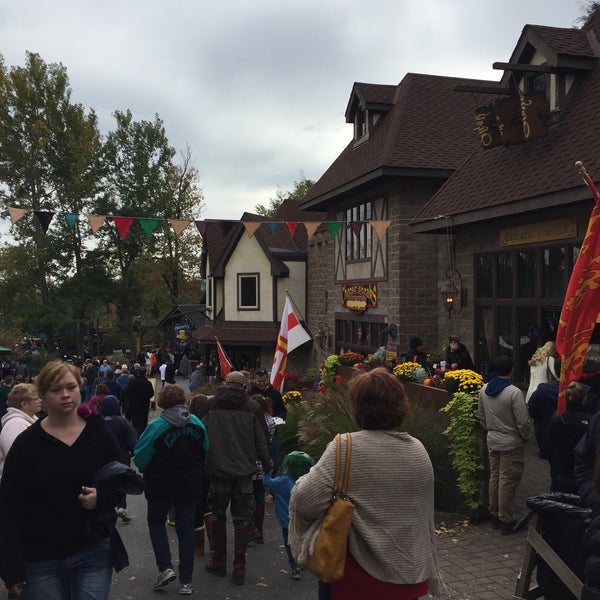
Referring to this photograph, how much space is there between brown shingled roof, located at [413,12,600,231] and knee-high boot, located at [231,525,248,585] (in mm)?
6611

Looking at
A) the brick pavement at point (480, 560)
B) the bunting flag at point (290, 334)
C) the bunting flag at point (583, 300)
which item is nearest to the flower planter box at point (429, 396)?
the brick pavement at point (480, 560)

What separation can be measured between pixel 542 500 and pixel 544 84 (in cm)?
1003

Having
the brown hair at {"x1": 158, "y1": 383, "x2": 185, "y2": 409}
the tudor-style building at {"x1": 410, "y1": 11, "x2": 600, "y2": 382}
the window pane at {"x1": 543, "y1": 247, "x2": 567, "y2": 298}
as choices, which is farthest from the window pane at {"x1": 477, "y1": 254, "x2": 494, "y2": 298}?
the brown hair at {"x1": 158, "y1": 383, "x2": 185, "y2": 409}

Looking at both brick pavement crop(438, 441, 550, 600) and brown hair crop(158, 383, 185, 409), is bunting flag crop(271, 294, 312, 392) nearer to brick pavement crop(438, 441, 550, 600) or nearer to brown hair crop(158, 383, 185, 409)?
brick pavement crop(438, 441, 550, 600)

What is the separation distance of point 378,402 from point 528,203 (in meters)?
8.37

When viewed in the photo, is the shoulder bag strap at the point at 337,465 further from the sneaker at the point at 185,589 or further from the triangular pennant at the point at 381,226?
the triangular pennant at the point at 381,226

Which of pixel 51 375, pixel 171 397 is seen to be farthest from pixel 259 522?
pixel 51 375

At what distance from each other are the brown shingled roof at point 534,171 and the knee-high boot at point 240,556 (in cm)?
661

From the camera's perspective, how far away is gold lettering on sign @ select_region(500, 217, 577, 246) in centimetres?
1030

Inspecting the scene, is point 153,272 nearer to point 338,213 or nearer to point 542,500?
point 338,213

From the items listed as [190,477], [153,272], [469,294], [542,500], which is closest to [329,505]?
[542,500]

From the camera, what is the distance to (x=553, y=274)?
1093 centimetres

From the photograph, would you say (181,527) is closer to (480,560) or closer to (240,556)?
(240,556)

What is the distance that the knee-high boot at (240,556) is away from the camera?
18.3 ft
